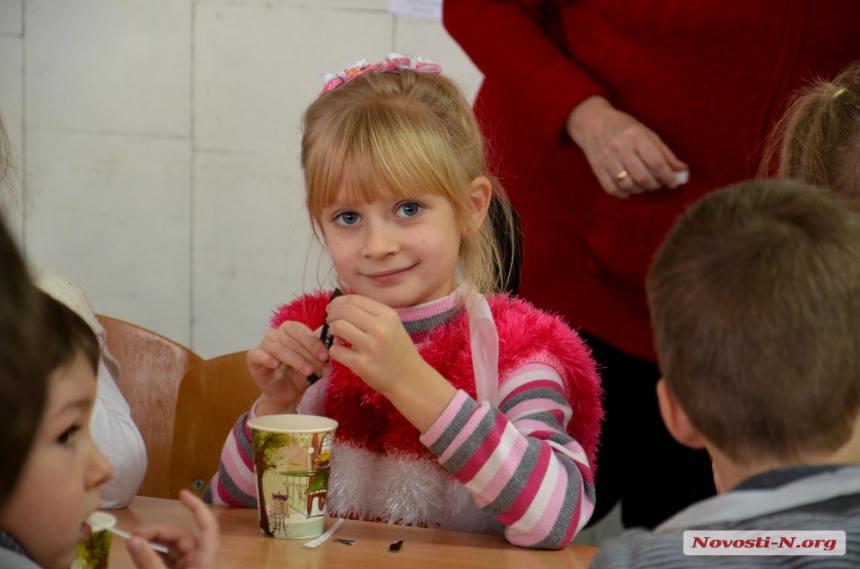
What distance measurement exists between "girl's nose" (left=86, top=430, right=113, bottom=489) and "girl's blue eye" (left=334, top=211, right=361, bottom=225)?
0.59m

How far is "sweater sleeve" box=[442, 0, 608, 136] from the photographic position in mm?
1447

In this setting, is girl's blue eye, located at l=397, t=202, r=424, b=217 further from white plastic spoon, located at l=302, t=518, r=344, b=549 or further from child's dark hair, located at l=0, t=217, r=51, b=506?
child's dark hair, located at l=0, t=217, r=51, b=506

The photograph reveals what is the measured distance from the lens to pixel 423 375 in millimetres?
1054

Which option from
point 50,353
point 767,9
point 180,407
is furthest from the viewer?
point 180,407

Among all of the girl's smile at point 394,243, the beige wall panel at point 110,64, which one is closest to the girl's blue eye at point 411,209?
the girl's smile at point 394,243

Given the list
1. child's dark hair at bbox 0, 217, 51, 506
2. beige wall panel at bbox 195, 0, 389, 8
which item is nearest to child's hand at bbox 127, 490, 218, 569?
child's dark hair at bbox 0, 217, 51, 506

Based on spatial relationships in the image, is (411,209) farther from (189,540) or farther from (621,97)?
(189,540)

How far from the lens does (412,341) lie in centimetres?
124

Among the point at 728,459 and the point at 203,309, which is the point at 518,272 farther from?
the point at 203,309

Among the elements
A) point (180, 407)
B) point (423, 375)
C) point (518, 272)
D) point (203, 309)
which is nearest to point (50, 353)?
point (423, 375)

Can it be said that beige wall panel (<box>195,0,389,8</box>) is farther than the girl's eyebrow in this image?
A: Yes

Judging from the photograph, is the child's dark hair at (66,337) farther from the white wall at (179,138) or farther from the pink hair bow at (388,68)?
the white wall at (179,138)

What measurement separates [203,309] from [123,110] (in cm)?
65

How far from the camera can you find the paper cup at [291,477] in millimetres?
979
